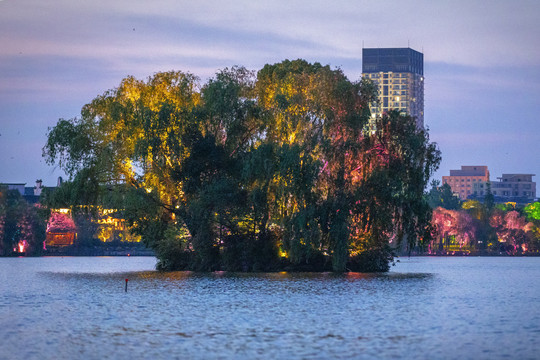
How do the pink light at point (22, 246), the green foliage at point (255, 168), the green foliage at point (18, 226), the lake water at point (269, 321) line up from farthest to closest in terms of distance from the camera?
the pink light at point (22, 246) < the green foliage at point (18, 226) < the green foliage at point (255, 168) < the lake water at point (269, 321)

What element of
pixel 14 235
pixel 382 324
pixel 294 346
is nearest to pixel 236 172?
pixel 382 324

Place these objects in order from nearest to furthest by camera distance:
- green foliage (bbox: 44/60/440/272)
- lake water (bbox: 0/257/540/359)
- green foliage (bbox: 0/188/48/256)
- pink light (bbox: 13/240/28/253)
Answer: lake water (bbox: 0/257/540/359), green foliage (bbox: 44/60/440/272), green foliage (bbox: 0/188/48/256), pink light (bbox: 13/240/28/253)

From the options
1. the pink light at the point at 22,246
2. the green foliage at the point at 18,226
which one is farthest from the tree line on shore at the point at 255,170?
the pink light at the point at 22,246

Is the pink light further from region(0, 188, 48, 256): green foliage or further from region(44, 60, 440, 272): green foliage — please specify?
region(44, 60, 440, 272): green foliage

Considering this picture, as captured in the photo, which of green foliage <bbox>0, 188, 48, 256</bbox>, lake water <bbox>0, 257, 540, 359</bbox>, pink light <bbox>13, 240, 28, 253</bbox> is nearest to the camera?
lake water <bbox>0, 257, 540, 359</bbox>

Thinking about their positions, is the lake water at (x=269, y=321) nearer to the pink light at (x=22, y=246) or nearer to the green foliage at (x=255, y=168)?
the green foliage at (x=255, y=168)

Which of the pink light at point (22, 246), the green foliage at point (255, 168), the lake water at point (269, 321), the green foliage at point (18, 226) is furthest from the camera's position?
the pink light at point (22, 246)

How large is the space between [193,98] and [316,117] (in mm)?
13486

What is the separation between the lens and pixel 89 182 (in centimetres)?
7262

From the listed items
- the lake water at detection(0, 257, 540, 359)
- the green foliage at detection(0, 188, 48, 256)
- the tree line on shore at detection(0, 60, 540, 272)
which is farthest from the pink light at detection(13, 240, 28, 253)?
the lake water at detection(0, 257, 540, 359)

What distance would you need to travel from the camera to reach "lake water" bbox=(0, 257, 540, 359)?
91.6 feet

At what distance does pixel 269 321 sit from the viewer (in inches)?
1442

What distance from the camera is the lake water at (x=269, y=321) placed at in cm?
2791

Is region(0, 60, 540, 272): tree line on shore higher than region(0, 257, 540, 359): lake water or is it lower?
higher
